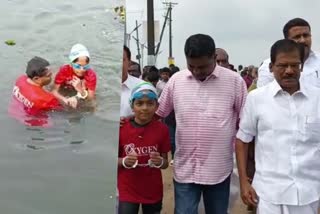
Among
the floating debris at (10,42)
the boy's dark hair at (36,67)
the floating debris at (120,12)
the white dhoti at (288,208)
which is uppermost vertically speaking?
the floating debris at (120,12)

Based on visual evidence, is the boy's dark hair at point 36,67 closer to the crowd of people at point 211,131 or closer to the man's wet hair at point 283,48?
the crowd of people at point 211,131

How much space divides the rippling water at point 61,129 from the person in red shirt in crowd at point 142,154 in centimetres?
72

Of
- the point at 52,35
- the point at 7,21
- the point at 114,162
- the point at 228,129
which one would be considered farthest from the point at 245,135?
the point at 7,21

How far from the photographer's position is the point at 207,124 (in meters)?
3.33

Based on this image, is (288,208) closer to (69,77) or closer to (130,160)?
(130,160)

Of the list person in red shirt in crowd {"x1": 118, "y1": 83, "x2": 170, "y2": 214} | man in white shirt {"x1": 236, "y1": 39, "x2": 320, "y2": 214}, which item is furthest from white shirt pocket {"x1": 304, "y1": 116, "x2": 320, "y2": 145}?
person in red shirt in crowd {"x1": 118, "y1": 83, "x2": 170, "y2": 214}

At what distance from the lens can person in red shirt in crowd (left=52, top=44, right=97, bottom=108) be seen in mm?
2559

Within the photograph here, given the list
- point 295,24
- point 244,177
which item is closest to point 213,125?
point 244,177

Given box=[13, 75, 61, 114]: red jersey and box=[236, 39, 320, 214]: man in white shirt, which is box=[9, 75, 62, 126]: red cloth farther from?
box=[236, 39, 320, 214]: man in white shirt

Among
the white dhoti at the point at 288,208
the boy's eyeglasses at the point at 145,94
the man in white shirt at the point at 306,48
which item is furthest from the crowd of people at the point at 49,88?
the man in white shirt at the point at 306,48

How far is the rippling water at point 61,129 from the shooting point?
220cm

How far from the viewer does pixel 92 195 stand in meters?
2.20

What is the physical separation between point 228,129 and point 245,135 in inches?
12.2

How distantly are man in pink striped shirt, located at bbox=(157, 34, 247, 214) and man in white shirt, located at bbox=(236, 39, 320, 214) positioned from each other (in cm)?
43
